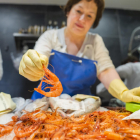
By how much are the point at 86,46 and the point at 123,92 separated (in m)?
0.61

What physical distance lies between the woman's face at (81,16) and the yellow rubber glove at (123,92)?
61cm

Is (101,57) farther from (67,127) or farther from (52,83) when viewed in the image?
(67,127)

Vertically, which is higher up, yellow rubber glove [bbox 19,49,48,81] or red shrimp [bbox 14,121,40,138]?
yellow rubber glove [bbox 19,49,48,81]

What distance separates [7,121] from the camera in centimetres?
79

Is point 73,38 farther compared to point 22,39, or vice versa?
point 22,39

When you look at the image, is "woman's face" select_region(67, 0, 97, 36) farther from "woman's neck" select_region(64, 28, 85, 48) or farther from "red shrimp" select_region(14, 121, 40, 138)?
"red shrimp" select_region(14, 121, 40, 138)

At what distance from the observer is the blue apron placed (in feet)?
4.12

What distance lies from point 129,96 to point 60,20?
4.62ft

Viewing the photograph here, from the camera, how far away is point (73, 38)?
1.45 metres

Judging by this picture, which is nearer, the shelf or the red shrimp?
the red shrimp

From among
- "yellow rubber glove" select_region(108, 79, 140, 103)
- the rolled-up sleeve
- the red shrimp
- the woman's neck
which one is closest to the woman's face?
the woman's neck

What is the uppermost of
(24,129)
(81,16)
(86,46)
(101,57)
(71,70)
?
(81,16)

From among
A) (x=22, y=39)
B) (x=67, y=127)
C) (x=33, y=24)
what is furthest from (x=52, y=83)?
(x=33, y=24)

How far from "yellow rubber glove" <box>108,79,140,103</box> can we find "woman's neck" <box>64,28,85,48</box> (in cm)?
57
